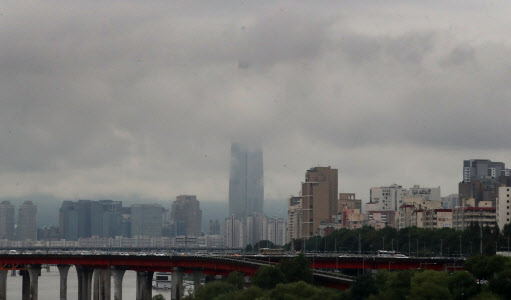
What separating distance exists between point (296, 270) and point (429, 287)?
30231 millimetres

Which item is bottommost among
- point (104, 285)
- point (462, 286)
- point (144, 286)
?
point (144, 286)

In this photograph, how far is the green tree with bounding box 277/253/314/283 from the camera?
128m

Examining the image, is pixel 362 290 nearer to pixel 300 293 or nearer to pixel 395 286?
pixel 395 286

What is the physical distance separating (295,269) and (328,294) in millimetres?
20252

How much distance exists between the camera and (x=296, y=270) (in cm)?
12938

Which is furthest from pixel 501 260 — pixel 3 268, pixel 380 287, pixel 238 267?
pixel 3 268

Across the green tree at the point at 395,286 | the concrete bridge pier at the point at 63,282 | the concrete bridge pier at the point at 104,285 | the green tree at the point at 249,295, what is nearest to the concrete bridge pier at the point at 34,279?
the concrete bridge pier at the point at 63,282

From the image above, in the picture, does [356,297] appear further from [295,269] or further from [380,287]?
[295,269]

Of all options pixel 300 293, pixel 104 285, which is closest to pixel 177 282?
pixel 104 285

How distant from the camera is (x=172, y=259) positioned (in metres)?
177

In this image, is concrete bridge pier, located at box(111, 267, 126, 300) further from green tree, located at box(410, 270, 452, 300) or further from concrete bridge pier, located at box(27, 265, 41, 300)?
green tree, located at box(410, 270, 452, 300)

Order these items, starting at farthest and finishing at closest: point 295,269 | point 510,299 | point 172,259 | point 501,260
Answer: point 172,259, point 295,269, point 501,260, point 510,299

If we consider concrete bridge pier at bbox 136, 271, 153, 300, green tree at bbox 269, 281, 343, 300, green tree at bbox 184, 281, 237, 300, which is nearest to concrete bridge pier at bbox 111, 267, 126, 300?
Answer: concrete bridge pier at bbox 136, 271, 153, 300

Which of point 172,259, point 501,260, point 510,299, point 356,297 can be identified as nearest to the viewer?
point 510,299
